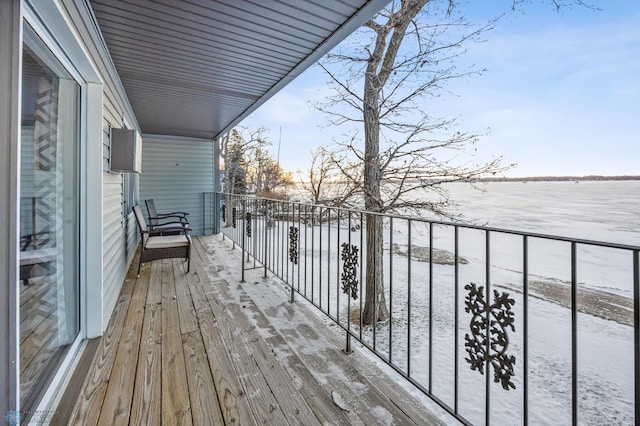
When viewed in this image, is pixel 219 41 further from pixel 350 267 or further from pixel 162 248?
pixel 162 248

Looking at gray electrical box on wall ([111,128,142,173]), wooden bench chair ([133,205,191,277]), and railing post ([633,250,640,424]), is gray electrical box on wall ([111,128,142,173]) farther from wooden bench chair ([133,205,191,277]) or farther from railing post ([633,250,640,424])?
railing post ([633,250,640,424])

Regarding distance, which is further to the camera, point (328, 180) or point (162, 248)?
point (328, 180)

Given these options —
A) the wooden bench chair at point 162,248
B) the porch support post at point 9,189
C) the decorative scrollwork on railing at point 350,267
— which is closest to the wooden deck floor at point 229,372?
the decorative scrollwork on railing at point 350,267

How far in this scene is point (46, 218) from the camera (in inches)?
65.1

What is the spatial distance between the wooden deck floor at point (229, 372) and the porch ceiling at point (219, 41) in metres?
2.22

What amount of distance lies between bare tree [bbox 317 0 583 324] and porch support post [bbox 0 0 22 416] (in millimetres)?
4292

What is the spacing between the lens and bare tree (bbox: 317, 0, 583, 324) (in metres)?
5.12

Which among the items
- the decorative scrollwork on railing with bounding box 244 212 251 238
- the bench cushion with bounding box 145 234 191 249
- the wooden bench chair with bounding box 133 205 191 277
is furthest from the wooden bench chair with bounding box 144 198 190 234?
the decorative scrollwork on railing with bounding box 244 212 251 238

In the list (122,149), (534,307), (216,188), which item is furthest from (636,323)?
(216,188)

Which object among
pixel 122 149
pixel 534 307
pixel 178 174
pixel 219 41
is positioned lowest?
pixel 534 307

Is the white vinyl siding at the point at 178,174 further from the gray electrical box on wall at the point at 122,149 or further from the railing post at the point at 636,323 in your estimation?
the railing post at the point at 636,323

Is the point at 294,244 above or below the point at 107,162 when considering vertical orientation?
below

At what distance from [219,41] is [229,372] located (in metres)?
2.41

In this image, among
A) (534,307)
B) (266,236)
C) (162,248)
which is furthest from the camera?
(534,307)
